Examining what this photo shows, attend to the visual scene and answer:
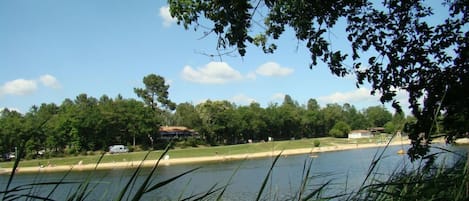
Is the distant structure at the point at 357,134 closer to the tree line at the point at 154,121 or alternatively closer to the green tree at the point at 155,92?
the tree line at the point at 154,121

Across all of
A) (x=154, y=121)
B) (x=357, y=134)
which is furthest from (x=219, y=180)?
(x=357, y=134)

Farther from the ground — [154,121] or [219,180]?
[154,121]

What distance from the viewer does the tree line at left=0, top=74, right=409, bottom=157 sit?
77375mm

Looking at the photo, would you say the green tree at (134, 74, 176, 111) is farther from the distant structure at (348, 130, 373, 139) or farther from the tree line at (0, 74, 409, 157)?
the distant structure at (348, 130, 373, 139)

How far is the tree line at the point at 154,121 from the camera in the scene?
77.4 metres

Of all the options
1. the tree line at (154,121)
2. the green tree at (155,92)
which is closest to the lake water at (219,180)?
the tree line at (154,121)

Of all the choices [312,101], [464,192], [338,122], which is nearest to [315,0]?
[464,192]

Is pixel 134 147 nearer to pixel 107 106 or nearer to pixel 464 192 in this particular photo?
pixel 107 106

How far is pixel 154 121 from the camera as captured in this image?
86688 mm

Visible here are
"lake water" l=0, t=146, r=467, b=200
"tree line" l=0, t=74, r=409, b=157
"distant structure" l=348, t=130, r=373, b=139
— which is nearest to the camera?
"lake water" l=0, t=146, r=467, b=200

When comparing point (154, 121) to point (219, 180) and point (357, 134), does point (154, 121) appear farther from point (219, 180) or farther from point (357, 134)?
point (219, 180)

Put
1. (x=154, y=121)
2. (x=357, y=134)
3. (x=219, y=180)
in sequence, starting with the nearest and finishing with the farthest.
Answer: (x=219, y=180) < (x=154, y=121) < (x=357, y=134)

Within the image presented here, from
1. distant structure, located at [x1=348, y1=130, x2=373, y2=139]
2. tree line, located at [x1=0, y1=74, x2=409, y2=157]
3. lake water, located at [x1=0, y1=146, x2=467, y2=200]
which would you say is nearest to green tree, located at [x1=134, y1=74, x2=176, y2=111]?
tree line, located at [x1=0, y1=74, x2=409, y2=157]

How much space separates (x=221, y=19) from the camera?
19.2 feet
